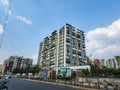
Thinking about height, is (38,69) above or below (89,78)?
above

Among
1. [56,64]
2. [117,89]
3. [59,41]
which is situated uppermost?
[59,41]

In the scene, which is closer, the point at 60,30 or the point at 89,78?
the point at 89,78

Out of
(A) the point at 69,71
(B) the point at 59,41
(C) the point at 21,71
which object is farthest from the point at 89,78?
(C) the point at 21,71

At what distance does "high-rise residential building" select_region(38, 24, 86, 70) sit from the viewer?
11416 cm

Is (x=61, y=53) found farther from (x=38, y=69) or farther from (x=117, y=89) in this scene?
(x=117, y=89)

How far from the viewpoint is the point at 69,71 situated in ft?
295

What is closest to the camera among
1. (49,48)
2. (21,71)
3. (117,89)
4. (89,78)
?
(117,89)

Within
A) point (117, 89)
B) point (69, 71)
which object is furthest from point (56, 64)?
point (117, 89)

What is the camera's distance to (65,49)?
114750 mm

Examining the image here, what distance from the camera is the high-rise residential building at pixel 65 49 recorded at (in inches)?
4494

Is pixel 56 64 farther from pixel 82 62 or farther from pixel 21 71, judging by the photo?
pixel 21 71

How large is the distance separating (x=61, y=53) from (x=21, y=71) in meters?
60.9

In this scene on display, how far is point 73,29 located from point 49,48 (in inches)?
1087

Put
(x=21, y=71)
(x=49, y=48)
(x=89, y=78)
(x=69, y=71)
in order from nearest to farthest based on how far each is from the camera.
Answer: (x=89, y=78) → (x=69, y=71) → (x=49, y=48) → (x=21, y=71)
